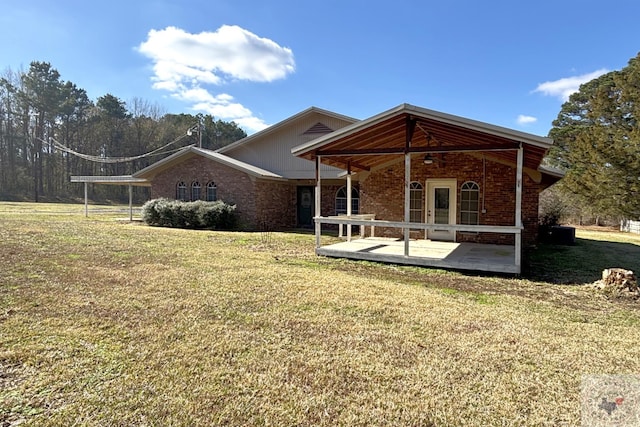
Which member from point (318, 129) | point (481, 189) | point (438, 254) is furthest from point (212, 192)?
point (438, 254)

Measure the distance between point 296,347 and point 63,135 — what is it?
189ft

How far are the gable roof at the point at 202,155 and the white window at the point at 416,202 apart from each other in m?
7.20

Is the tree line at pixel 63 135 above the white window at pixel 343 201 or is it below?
above

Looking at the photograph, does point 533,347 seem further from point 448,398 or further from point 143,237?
point 143,237

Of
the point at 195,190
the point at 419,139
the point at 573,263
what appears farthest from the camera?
the point at 195,190

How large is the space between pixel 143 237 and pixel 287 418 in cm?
1186

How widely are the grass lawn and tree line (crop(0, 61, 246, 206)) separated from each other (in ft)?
140

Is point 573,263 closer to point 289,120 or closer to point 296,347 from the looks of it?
point 296,347

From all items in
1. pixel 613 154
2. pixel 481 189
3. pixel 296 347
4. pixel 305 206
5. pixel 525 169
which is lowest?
pixel 296 347

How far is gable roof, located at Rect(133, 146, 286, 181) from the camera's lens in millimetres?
17250

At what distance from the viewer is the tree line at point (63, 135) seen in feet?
153

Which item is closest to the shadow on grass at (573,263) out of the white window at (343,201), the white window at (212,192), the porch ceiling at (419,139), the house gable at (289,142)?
the porch ceiling at (419,139)

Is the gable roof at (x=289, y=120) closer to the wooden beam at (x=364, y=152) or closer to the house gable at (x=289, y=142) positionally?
the house gable at (x=289, y=142)

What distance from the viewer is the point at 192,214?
17188 mm
